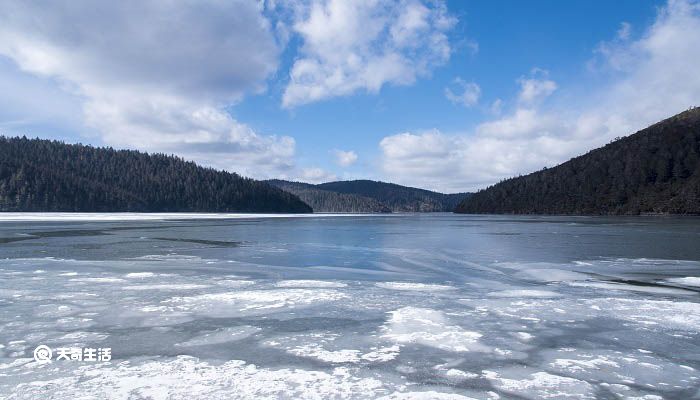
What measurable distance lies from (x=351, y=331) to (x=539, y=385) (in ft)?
10.00

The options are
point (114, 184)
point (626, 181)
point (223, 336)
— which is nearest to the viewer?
point (223, 336)

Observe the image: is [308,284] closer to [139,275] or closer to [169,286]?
[169,286]

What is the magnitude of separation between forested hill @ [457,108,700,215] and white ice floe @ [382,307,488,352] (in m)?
→ 132

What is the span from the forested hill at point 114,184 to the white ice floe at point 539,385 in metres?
134

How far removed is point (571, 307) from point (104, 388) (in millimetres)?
8321

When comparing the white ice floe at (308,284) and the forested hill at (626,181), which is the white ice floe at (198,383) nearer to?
the white ice floe at (308,284)

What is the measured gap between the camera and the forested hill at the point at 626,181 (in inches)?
5089

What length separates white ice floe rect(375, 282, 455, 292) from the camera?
35.3ft

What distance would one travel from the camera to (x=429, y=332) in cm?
684

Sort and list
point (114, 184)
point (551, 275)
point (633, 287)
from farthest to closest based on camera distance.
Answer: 1. point (114, 184)
2. point (551, 275)
3. point (633, 287)

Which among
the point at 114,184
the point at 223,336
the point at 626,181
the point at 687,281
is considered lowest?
the point at 223,336

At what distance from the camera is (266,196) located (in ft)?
569

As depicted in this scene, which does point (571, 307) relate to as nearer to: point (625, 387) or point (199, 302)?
point (625, 387)

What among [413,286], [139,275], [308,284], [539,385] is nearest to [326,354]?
[539,385]
